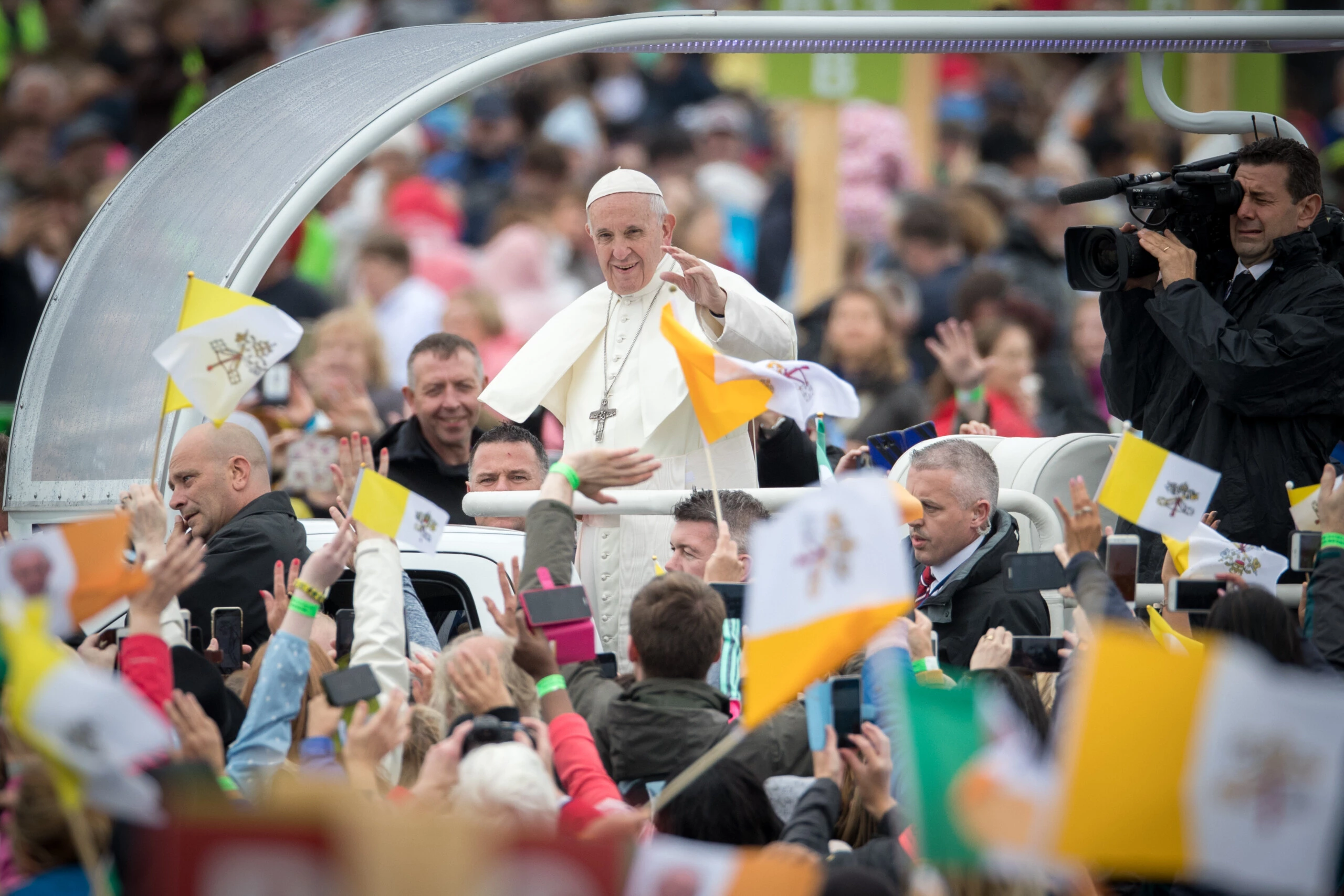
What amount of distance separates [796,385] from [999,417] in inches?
129

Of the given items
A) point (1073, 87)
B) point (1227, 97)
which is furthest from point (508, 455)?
point (1073, 87)

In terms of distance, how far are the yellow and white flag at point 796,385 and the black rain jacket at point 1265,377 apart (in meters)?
1.04

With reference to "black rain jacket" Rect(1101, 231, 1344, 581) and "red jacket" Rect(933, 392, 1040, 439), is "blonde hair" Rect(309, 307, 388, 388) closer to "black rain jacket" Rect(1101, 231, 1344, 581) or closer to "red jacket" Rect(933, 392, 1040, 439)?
"red jacket" Rect(933, 392, 1040, 439)

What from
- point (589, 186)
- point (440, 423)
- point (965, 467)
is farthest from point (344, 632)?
point (589, 186)

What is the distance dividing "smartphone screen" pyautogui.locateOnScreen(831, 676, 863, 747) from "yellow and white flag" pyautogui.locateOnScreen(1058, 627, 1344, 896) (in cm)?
95

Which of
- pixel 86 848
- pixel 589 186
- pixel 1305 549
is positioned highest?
pixel 589 186

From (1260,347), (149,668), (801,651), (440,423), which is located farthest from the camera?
(440,423)

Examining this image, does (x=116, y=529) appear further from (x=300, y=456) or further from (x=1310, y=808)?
(x=300, y=456)

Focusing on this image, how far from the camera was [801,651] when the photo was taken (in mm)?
3393

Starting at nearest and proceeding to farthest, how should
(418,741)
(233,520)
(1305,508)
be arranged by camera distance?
(418,741) → (1305,508) → (233,520)

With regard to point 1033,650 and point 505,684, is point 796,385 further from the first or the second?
point 505,684

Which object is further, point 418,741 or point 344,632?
point 344,632

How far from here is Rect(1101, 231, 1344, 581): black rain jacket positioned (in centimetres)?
510

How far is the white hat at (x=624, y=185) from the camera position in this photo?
5703 mm
